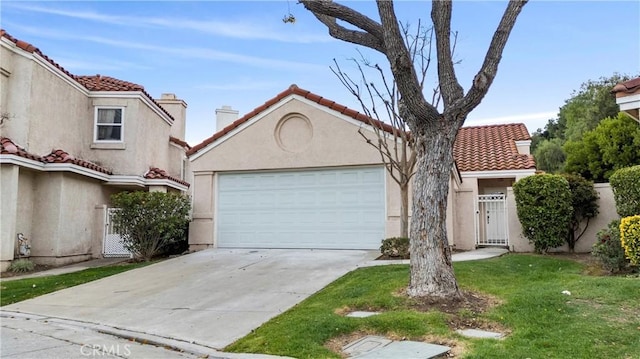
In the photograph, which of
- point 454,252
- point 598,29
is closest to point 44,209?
point 454,252

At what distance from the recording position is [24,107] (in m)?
14.6

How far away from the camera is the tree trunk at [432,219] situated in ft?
23.3

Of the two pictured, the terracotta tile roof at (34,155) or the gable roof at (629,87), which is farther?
the terracotta tile roof at (34,155)

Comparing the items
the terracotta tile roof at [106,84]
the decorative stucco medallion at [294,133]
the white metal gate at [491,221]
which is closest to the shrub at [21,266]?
the terracotta tile roof at [106,84]

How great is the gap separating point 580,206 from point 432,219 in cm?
746

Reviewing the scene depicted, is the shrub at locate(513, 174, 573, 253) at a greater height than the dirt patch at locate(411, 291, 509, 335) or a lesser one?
greater

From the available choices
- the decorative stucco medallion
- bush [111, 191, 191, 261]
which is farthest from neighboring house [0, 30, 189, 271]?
the decorative stucco medallion

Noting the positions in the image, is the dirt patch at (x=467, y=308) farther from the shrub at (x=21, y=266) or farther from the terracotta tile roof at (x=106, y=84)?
the terracotta tile roof at (x=106, y=84)

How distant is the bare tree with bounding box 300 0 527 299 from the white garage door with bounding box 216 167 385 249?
6262 millimetres

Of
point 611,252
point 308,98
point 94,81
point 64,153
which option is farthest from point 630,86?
point 94,81

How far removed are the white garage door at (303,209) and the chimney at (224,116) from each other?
523 cm

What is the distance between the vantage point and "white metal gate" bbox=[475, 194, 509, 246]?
14.5 m

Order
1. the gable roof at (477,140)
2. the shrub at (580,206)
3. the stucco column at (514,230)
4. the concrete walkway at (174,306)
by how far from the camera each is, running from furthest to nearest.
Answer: the gable roof at (477,140) → the stucco column at (514,230) → the shrub at (580,206) → the concrete walkway at (174,306)

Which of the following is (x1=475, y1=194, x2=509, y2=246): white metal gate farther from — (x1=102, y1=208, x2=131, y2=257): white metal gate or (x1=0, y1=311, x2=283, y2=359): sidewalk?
(x1=102, y1=208, x2=131, y2=257): white metal gate
